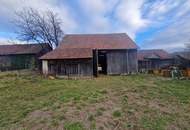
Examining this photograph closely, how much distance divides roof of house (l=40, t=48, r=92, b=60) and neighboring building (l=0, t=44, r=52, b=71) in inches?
443

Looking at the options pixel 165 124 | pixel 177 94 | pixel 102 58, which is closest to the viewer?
pixel 165 124

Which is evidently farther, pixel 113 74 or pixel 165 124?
pixel 113 74

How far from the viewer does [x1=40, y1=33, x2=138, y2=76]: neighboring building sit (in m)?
20.6

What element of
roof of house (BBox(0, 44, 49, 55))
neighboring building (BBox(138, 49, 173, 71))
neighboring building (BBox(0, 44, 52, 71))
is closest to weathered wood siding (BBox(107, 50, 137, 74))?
neighboring building (BBox(138, 49, 173, 71))

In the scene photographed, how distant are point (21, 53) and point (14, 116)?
27590 mm

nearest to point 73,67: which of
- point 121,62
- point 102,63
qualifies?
point 102,63

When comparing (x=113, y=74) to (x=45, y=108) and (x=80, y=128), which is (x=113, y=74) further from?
(x=80, y=128)

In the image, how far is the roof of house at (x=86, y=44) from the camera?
21.1 meters

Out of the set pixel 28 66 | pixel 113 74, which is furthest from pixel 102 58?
pixel 28 66

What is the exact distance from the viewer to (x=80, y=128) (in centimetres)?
584

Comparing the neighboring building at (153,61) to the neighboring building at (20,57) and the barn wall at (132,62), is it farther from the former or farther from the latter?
the neighboring building at (20,57)

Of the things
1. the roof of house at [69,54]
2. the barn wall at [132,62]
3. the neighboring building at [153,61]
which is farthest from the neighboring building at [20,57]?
the neighboring building at [153,61]

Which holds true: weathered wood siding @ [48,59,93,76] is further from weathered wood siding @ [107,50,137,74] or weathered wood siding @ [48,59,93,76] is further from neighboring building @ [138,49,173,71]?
neighboring building @ [138,49,173,71]

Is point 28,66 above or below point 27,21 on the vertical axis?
below
